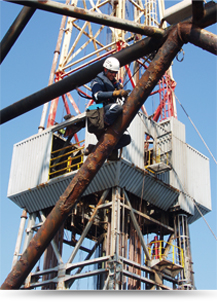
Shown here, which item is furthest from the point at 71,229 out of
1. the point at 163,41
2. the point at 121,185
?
the point at 163,41

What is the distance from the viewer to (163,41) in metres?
10.6

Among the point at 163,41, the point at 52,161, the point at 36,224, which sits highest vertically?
Answer: the point at 52,161

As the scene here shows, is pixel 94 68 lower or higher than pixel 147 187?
lower

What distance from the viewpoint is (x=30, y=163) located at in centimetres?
2986

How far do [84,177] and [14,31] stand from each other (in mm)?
4970

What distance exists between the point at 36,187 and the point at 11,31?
1667cm

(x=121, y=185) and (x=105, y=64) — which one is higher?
(x=121, y=185)

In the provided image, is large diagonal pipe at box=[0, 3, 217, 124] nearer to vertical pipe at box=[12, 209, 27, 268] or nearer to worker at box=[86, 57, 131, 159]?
worker at box=[86, 57, 131, 159]

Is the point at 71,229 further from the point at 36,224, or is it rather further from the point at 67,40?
the point at 67,40

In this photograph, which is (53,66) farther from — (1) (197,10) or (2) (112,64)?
(1) (197,10)

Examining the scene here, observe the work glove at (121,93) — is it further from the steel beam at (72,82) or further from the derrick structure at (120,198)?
the derrick structure at (120,198)

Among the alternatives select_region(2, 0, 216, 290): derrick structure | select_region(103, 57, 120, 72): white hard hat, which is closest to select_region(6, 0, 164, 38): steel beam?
select_region(103, 57, 120, 72): white hard hat

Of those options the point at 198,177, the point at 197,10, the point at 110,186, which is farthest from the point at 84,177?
the point at 198,177

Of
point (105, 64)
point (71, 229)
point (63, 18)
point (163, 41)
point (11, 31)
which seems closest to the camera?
point (163, 41)
